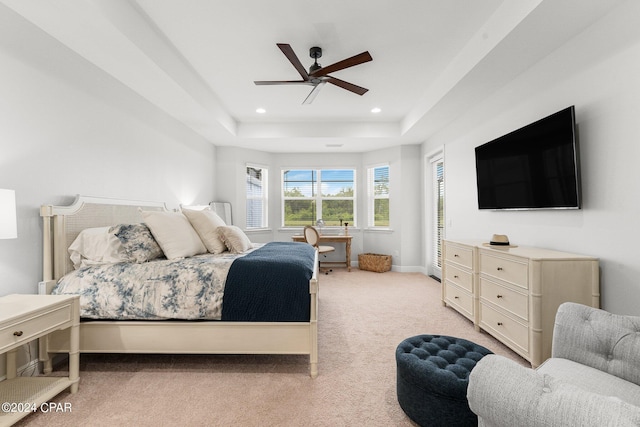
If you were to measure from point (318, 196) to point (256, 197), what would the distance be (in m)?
1.31

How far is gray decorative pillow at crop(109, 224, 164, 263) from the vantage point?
2.46 metres

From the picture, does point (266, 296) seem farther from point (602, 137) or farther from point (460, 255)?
point (602, 137)

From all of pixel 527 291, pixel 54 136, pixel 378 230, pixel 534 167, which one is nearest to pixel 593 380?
pixel 527 291

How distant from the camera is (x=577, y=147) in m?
2.27

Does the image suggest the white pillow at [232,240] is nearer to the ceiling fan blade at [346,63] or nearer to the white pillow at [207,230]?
the white pillow at [207,230]

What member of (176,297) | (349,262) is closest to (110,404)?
(176,297)

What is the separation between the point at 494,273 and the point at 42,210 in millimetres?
3522

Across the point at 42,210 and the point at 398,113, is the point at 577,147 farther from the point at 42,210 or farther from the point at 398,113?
the point at 42,210

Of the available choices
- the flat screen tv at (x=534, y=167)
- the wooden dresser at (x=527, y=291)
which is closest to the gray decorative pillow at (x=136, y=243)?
the wooden dresser at (x=527, y=291)

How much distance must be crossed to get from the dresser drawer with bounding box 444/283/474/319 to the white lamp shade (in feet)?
11.4

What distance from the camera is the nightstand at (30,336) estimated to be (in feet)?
5.21

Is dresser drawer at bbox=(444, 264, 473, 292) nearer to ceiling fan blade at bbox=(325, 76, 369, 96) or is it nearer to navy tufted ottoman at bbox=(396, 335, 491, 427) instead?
navy tufted ottoman at bbox=(396, 335, 491, 427)

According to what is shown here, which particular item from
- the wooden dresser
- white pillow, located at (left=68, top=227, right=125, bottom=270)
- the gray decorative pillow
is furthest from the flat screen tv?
white pillow, located at (left=68, top=227, right=125, bottom=270)

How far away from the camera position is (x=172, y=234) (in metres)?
2.70
